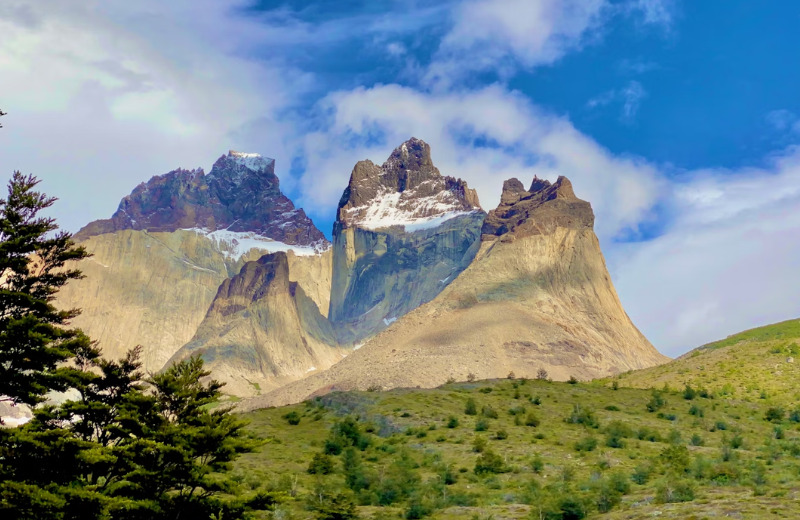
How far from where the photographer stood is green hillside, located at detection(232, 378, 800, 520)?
105ft

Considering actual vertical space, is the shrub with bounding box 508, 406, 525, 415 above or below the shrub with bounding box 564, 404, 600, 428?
above

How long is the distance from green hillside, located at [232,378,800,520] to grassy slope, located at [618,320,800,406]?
3.55 meters

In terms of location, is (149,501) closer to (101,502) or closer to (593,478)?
(101,502)

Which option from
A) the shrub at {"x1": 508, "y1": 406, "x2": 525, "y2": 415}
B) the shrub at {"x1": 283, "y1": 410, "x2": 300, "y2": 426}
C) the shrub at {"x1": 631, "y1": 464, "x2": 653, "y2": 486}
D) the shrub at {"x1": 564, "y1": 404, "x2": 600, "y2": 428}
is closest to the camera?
the shrub at {"x1": 631, "y1": 464, "x2": 653, "y2": 486}

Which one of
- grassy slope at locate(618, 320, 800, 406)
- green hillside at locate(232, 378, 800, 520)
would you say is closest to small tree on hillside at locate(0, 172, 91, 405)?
green hillside at locate(232, 378, 800, 520)

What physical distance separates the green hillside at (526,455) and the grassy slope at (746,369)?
3.55m

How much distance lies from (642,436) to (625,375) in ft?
124

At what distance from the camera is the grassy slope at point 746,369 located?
64.1m

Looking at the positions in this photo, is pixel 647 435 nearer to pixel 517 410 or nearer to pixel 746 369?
pixel 517 410

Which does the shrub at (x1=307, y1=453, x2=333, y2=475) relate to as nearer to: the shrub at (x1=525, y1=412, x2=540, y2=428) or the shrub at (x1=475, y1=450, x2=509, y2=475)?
the shrub at (x1=475, y1=450, x2=509, y2=475)

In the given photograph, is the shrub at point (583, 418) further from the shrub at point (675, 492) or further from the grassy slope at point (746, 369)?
the shrub at point (675, 492)

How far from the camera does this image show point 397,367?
198m

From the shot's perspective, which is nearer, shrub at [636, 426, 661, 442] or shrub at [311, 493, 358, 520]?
shrub at [311, 493, 358, 520]

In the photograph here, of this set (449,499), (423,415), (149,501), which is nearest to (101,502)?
(149,501)
